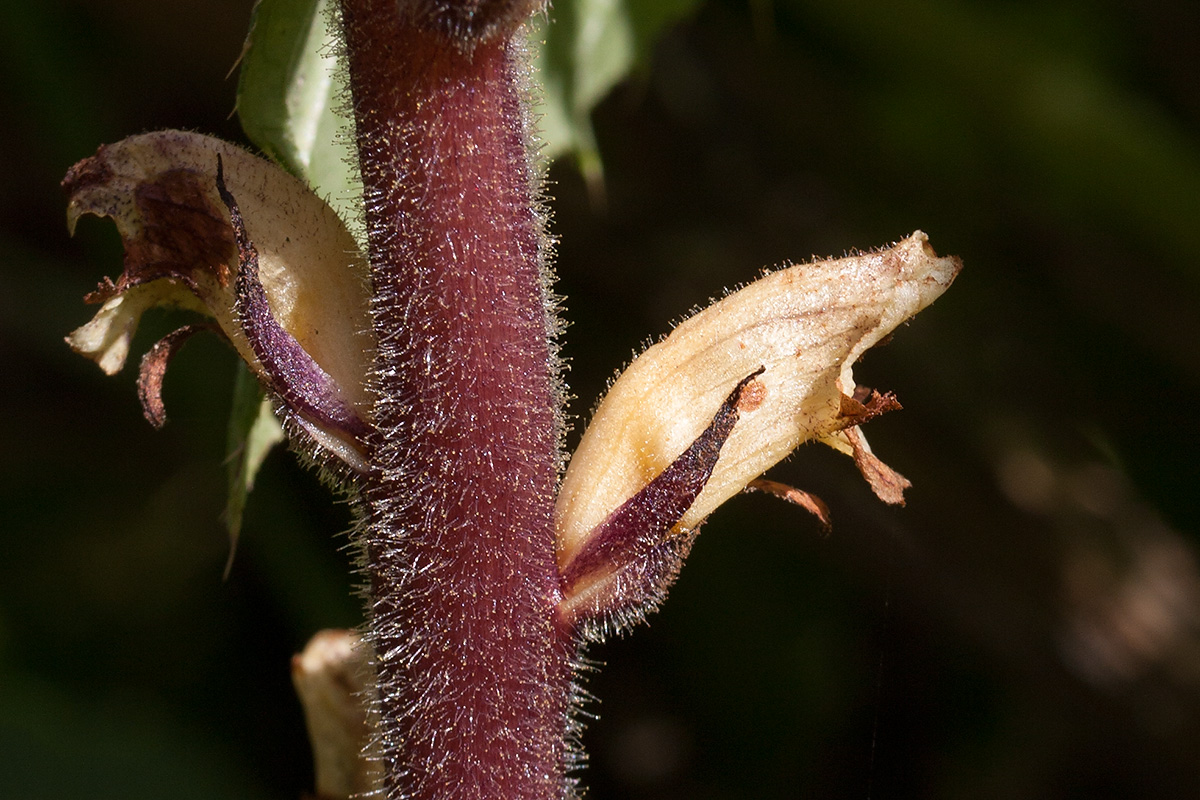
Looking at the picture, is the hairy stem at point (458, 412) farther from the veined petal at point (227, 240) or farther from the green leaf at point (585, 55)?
the green leaf at point (585, 55)

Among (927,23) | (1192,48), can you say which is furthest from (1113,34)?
(927,23)

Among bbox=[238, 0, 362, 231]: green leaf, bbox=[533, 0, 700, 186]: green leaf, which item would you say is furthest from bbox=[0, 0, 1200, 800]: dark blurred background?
bbox=[238, 0, 362, 231]: green leaf

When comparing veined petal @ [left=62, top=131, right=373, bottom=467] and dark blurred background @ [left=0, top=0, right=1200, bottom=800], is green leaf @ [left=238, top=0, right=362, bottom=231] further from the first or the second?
dark blurred background @ [left=0, top=0, right=1200, bottom=800]

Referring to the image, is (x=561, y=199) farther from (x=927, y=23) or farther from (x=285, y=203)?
(x=285, y=203)

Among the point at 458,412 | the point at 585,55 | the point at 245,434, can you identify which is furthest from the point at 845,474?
the point at 458,412

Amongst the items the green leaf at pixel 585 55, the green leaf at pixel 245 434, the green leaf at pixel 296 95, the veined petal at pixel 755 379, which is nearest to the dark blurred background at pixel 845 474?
the green leaf at pixel 585 55

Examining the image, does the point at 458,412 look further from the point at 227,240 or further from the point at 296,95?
the point at 296,95
